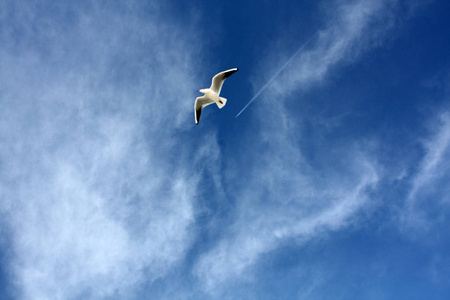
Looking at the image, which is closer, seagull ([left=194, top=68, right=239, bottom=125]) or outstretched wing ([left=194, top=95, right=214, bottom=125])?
seagull ([left=194, top=68, right=239, bottom=125])

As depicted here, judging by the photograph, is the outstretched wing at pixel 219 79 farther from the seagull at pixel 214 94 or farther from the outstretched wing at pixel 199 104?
the outstretched wing at pixel 199 104

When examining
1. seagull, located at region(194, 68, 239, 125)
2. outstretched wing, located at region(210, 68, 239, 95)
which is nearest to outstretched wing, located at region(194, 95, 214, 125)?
seagull, located at region(194, 68, 239, 125)

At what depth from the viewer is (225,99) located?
2306 centimetres

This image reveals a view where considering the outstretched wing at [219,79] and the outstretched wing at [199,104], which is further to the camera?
the outstretched wing at [199,104]

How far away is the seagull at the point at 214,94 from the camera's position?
21953mm

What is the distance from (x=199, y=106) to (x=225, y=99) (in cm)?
270

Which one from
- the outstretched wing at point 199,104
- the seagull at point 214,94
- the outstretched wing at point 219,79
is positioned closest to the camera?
the outstretched wing at point 219,79

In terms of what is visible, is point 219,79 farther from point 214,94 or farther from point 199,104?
point 199,104

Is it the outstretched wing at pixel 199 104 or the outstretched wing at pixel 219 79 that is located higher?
the outstretched wing at pixel 199 104

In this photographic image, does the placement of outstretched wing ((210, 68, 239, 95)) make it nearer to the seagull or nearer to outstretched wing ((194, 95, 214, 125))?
the seagull

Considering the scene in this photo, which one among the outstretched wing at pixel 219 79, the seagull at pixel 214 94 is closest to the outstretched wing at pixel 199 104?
the seagull at pixel 214 94

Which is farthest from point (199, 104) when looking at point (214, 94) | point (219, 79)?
point (219, 79)

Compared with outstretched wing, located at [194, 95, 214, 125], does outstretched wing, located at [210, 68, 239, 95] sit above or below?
below

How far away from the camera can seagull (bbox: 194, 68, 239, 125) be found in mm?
21953
